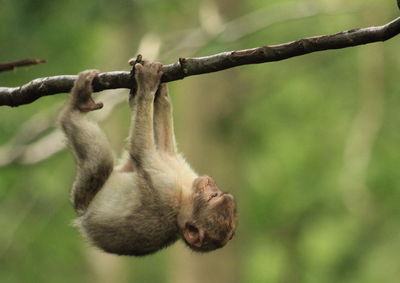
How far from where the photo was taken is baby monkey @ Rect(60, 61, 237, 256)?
817 centimetres

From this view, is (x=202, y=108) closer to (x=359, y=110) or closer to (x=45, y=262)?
(x=359, y=110)

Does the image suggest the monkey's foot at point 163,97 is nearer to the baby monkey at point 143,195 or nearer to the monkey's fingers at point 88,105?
the baby monkey at point 143,195

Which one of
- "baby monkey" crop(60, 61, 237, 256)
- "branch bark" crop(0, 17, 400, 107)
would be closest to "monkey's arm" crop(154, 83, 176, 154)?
"baby monkey" crop(60, 61, 237, 256)

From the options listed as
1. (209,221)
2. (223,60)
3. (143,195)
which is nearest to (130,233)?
(143,195)

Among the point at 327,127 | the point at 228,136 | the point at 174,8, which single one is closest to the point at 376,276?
the point at 327,127

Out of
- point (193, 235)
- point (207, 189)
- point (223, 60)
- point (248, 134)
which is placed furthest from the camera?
point (248, 134)

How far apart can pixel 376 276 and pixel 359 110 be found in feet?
14.6

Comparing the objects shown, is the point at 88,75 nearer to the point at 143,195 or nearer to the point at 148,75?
the point at 148,75

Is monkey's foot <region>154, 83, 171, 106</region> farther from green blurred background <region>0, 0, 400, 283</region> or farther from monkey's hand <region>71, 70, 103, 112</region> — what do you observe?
green blurred background <region>0, 0, 400, 283</region>

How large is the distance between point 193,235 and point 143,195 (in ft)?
2.03

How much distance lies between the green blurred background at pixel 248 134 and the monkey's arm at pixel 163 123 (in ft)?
16.7

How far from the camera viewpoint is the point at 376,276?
21688mm

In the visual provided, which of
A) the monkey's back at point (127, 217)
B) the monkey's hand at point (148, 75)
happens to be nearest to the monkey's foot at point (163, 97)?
the monkey's back at point (127, 217)

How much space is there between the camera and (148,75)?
7.27m
